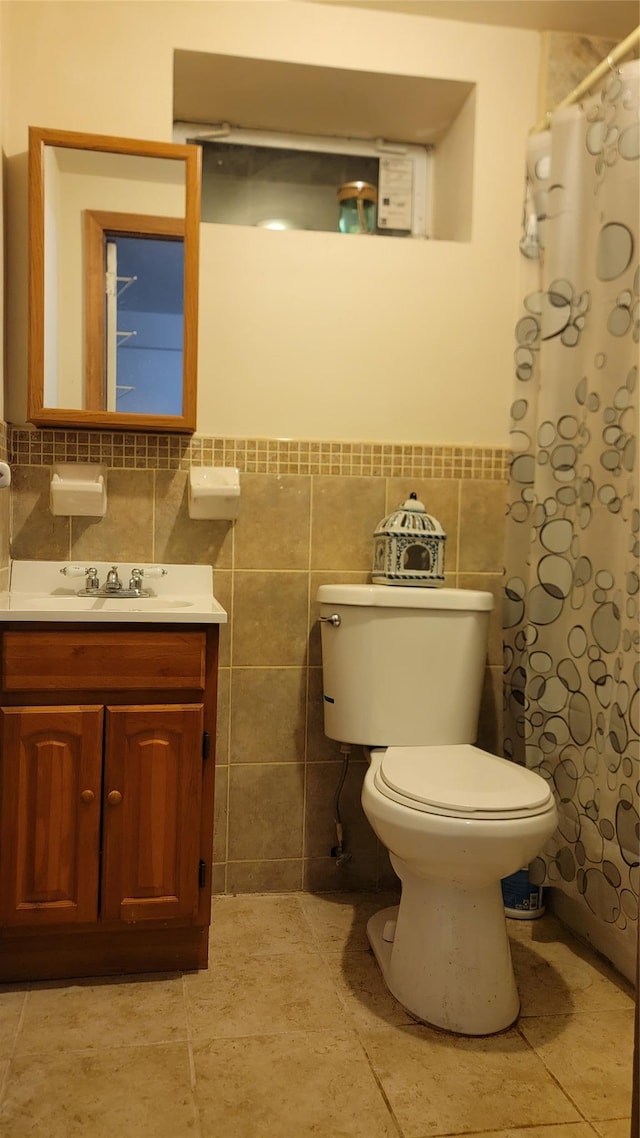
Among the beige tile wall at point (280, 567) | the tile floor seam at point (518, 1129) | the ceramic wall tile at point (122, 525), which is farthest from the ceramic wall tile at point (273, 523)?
the tile floor seam at point (518, 1129)

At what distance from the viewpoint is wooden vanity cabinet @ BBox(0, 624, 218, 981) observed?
159 centimetres

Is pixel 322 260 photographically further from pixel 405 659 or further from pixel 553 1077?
pixel 553 1077

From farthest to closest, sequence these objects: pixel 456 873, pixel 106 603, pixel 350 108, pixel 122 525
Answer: pixel 350 108 < pixel 122 525 < pixel 106 603 < pixel 456 873

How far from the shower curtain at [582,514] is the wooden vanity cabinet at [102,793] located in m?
0.84

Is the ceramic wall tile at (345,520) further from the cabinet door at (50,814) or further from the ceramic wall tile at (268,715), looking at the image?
the cabinet door at (50,814)

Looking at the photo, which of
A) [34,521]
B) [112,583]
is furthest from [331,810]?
[34,521]

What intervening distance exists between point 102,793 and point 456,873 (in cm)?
73

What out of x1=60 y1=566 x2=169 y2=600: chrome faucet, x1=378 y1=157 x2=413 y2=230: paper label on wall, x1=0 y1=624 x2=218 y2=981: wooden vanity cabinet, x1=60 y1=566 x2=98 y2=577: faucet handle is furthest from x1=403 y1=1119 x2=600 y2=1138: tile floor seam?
x1=378 y1=157 x2=413 y2=230: paper label on wall

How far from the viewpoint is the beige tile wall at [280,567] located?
6.61ft

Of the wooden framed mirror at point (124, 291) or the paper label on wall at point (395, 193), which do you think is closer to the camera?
the wooden framed mirror at point (124, 291)

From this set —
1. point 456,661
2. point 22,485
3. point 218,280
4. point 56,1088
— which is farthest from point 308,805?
point 218,280

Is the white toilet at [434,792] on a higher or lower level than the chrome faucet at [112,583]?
lower

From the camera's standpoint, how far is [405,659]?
74.2 inches

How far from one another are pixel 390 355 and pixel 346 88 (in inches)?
28.8
